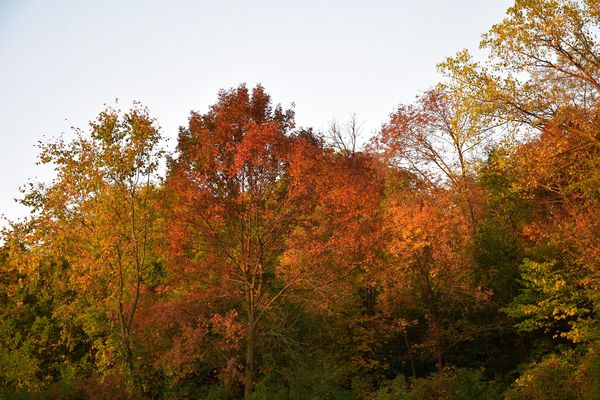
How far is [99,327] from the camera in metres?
18.6

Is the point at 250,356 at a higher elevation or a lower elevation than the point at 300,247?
lower

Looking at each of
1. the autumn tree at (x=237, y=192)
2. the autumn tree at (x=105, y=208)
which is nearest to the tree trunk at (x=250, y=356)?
the autumn tree at (x=237, y=192)

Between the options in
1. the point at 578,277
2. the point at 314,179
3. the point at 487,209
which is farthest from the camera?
the point at 487,209

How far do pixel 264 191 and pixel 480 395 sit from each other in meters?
9.11

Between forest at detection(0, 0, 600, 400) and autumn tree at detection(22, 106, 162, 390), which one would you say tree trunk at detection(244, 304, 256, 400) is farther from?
autumn tree at detection(22, 106, 162, 390)

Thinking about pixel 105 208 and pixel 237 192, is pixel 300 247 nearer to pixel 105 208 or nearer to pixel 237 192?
pixel 237 192

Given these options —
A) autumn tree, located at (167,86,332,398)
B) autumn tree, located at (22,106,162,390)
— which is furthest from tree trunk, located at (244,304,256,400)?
autumn tree, located at (22,106,162,390)

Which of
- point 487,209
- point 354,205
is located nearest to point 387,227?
point 354,205

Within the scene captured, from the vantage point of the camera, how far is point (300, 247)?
Result: 50.8 feet

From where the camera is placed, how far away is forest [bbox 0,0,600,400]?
1288 cm

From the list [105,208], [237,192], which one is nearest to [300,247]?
[237,192]

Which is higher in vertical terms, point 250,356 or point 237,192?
point 237,192

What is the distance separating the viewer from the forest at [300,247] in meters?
12.9

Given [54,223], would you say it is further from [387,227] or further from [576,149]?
[576,149]
